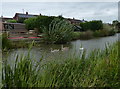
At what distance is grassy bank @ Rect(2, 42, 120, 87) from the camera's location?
62.5 inches

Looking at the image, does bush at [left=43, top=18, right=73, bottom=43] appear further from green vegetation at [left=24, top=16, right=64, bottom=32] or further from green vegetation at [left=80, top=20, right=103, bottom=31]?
green vegetation at [left=80, top=20, right=103, bottom=31]

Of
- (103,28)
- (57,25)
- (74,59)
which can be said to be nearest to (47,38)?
(57,25)

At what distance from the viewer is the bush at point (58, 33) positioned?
907cm

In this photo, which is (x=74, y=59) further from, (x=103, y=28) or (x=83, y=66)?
(x=103, y=28)

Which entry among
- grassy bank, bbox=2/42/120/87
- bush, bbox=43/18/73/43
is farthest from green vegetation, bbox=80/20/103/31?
grassy bank, bbox=2/42/120/87

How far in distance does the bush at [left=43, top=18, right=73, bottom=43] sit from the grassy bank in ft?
22.1

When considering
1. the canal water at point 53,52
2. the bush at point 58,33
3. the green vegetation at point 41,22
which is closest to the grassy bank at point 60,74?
the canal water at point 53,52

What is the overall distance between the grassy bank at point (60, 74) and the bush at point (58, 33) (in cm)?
675

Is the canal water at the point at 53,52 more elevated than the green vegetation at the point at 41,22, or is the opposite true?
the green vegetation at the point at 41,22

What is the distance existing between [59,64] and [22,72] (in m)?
0.71

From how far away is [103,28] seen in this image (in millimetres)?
17203

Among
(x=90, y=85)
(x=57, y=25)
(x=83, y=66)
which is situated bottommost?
(x=90, y=85)

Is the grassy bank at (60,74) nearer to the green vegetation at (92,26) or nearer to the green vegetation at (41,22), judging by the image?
the green vegetation at (41,22)

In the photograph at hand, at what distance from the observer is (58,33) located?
9.25 metres
